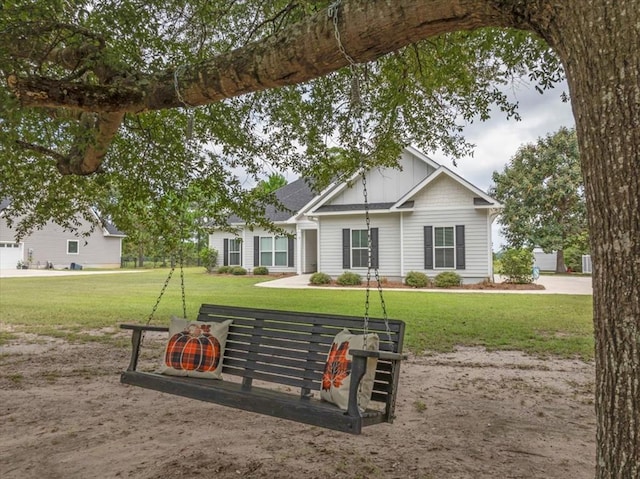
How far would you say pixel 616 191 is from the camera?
2.08 m

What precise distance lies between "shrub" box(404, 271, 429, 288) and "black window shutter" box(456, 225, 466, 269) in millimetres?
1258

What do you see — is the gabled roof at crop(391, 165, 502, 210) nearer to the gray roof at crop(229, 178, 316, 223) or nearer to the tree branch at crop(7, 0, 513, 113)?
the gray roof at crop(229, 178, 316, 223)

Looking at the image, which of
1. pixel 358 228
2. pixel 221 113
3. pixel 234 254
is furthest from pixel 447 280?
pixel 221 113

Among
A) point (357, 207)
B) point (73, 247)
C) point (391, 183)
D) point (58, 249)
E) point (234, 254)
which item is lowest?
point (234, 254)

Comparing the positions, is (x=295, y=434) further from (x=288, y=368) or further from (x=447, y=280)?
(x=447, y=280)

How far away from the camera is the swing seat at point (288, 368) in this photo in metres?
3.09

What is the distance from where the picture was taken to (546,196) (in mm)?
25906

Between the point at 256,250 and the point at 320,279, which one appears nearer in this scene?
the point at 320,279

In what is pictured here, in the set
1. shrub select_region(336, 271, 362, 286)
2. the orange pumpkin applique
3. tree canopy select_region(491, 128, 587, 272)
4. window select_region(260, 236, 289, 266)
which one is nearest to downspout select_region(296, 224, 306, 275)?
window select_region(260, 236, 289, 266)

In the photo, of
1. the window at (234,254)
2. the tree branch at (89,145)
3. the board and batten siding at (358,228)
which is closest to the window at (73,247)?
the window at (234,254)

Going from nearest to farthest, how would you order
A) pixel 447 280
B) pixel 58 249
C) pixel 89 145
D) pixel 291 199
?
1. pixel 89 145
2. pixel 447 280
3. pixel 291 199
4. pixel 58 249

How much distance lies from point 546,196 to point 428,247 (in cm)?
1157

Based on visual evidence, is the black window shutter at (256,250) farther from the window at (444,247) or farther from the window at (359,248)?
the window at (444,247)

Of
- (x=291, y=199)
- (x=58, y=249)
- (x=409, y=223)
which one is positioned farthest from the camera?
(x=58, y=249)
